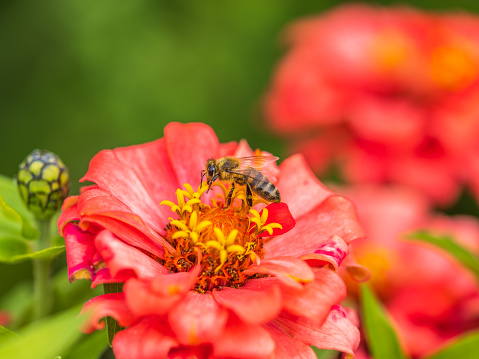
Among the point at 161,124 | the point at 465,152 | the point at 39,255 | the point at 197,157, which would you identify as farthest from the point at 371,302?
the point at 161,124

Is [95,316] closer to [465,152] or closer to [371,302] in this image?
[371,302]

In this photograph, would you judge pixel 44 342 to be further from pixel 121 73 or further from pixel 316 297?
pixel 121 73

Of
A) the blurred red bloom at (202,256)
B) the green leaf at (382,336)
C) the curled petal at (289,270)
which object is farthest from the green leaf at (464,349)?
Answer: the curled petal at (289,270)

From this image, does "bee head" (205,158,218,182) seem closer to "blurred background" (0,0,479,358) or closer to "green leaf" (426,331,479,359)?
"green leaf" (426,331,479,359)

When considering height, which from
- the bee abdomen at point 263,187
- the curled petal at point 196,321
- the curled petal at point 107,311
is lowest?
the curled petal at point 196,321

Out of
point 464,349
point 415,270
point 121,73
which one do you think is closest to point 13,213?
point 464,349

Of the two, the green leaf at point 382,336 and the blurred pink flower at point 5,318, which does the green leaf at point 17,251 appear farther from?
the green leaf at point 382,336
